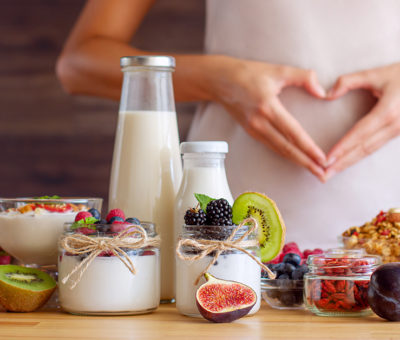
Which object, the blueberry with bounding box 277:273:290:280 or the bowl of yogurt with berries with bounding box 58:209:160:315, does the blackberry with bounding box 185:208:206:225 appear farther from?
the blueberry with bounding box 277:273:290:280

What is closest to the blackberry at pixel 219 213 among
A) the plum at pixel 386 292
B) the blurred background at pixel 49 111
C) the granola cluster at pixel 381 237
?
the plum at pixel 386 292

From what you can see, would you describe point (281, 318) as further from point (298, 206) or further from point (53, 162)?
point (53, 162)

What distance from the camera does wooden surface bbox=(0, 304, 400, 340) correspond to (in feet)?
2.57

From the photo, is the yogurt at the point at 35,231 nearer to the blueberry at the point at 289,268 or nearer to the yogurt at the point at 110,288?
the yogurt at the point at 110,288

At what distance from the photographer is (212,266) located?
0.88m

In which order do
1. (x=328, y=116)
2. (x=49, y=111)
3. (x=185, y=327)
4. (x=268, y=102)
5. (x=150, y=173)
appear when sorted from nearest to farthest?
(x=185, y=327), (x=150, y=173), (x=268, y=102), (x=328, y=116), (x=49, y=111)

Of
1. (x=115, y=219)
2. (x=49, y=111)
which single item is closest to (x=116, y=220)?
(x=115, y=219)

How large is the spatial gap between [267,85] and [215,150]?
0.57 metres

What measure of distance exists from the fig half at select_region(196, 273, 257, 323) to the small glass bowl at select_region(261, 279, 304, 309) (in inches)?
4.3

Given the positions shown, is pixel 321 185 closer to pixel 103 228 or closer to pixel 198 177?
pixel 198 177

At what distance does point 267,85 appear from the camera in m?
1.50

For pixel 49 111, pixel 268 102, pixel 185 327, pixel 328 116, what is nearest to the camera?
pixel 185 327

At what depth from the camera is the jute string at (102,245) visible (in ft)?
2.89

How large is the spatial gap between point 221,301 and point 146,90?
40 cm
